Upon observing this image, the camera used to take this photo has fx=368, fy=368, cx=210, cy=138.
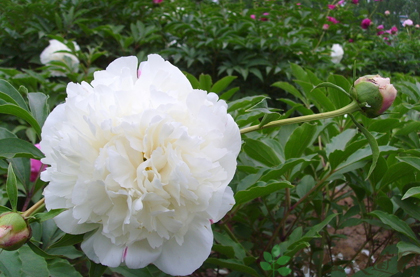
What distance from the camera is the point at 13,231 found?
0.43 metres

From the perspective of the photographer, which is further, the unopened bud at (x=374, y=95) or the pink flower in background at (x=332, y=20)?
the pink flower in background at (x=332, y=20)

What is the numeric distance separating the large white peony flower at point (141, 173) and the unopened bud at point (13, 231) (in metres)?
0.04

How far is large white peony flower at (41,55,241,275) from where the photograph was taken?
1.47 feet

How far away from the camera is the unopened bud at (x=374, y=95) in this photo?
52 cm

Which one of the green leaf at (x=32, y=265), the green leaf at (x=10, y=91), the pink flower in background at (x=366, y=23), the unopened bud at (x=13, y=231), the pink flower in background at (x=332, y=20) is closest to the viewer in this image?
the unopened bud at (x=13, y=231)

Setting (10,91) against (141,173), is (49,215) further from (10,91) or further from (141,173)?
(10,91)

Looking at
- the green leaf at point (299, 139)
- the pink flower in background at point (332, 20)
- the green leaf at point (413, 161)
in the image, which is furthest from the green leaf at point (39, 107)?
the pink flower in background at point (332, 20)

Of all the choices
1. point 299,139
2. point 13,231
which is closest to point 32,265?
point 13,231

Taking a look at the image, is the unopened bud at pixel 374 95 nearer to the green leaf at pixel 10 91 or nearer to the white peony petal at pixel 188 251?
the white peony petal at pixel 188 251

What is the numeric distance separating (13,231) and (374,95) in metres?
0.50

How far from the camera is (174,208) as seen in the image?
0.47 m

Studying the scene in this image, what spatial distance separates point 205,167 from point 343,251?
155 cm

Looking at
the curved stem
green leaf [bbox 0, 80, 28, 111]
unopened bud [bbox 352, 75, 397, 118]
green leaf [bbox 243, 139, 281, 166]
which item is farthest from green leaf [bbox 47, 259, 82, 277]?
unopened bud [bbox 352, 75, 397, 118]

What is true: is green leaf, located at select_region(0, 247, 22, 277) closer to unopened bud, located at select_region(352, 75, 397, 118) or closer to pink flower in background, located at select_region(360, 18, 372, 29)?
unopened bud, located at select_region(352, 75, 397, 118)
